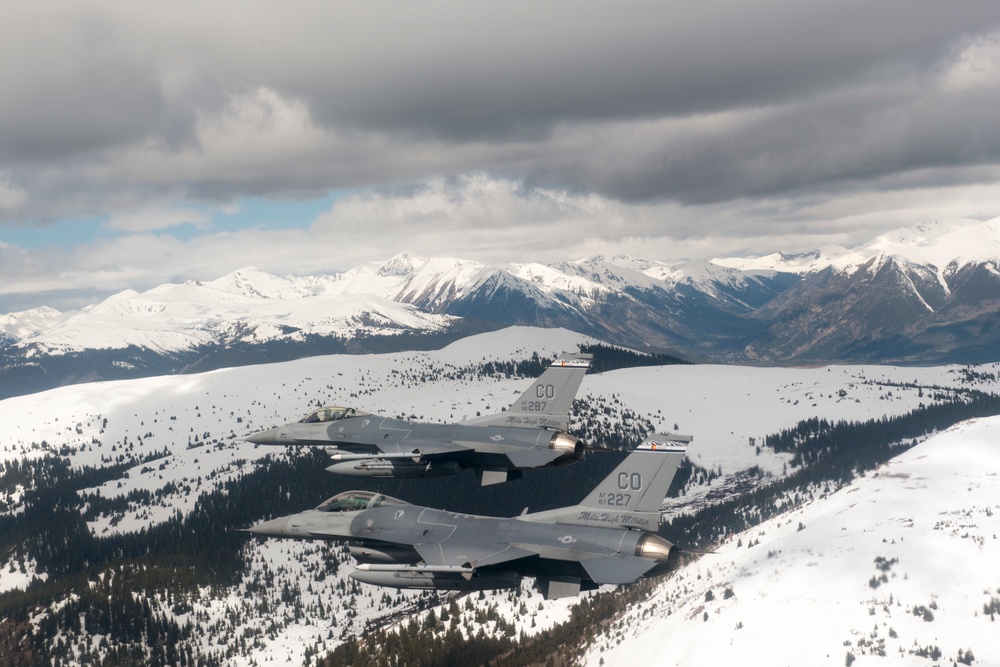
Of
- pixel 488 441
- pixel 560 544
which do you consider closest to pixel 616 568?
pixel 560 544

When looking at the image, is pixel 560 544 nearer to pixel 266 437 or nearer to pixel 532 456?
pixel 532 456

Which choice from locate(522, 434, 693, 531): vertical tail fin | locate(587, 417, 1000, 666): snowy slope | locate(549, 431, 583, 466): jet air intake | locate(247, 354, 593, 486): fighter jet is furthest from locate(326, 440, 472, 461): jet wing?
locate(587, 417, 1000, 666): snowy slope

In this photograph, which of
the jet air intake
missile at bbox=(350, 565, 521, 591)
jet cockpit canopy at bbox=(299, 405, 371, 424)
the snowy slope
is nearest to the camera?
missile at bbox=(350, 565, 521, 591)

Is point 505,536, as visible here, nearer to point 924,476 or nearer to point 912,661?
point 912,661

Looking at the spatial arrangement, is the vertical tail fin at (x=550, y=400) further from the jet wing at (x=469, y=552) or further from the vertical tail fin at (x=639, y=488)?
the jet wing at (x=469, y=552)

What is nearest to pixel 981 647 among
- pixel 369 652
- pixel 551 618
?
pixel 551 618

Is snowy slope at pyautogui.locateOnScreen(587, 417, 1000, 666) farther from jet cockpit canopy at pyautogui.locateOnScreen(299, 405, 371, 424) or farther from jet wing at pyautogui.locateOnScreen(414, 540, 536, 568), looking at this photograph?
jet wing at pyautogui.locateOnScreen(414, 540, 536, 568)
